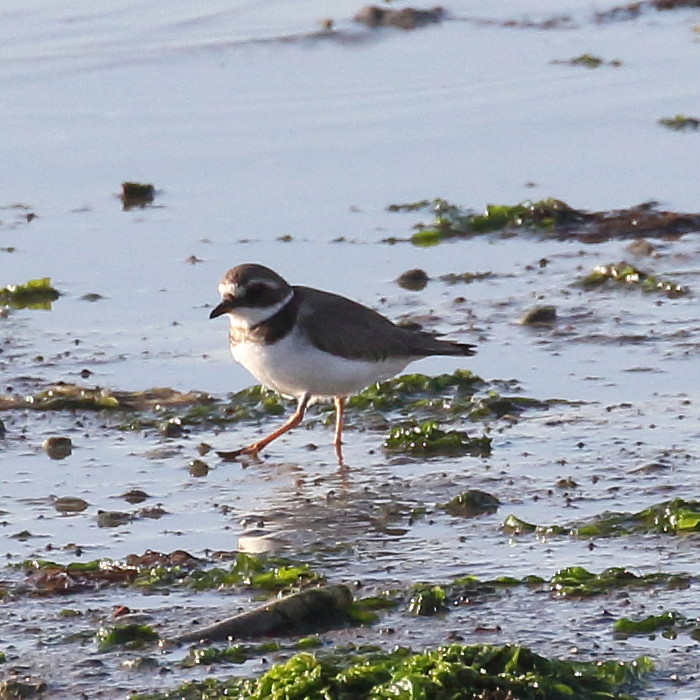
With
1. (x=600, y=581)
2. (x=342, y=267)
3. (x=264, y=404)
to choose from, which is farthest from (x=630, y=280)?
(x=600, y=581)

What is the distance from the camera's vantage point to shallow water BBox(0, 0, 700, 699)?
5.63m

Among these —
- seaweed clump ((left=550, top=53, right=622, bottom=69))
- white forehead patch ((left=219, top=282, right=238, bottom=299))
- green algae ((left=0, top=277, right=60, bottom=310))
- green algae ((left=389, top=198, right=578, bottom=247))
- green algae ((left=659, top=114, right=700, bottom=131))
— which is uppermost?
seaweed clump ((left=550, top=53, right=622, bottom=69))

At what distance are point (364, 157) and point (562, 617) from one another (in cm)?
662

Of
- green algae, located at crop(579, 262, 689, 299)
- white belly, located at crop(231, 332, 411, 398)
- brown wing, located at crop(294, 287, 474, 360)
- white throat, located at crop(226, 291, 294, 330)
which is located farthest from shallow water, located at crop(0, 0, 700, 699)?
white throat, located at crop(226, 291, 294, 330)

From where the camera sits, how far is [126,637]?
4.93 meters

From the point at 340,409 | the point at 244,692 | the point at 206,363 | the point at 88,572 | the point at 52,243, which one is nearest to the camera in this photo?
the point at 244,692

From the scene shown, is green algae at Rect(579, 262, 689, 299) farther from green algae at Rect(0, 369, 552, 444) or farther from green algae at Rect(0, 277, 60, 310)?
green algae at Rect(0, 277, 60, 310)

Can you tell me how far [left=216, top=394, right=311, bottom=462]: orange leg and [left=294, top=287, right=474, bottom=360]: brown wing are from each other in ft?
0.76

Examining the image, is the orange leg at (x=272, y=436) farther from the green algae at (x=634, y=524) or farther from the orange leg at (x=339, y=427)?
the green algae at (x=634, y=524)

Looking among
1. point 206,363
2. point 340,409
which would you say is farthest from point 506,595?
point 206,363

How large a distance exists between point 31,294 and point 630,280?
285cm

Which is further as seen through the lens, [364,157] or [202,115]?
[202,115]

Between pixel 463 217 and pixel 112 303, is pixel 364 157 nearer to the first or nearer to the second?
pixel 463 217

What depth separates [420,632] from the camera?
499cm
